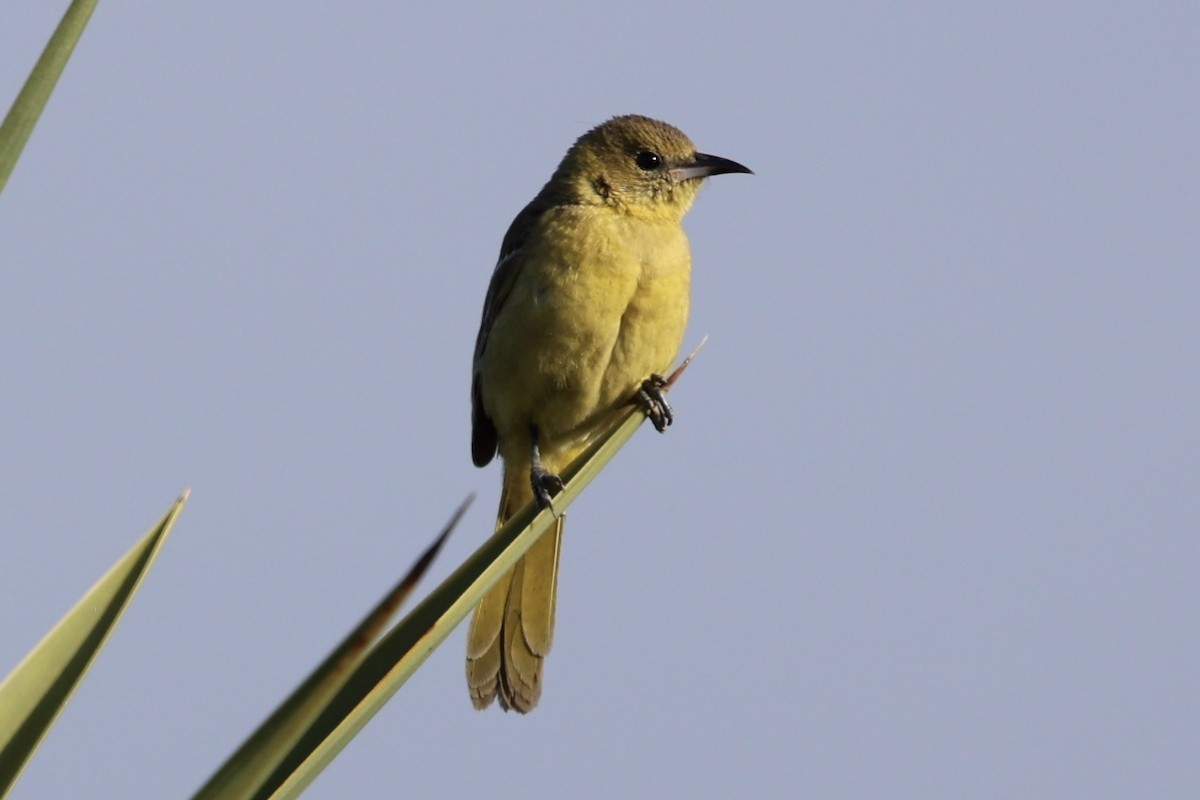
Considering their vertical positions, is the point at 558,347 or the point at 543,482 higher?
the point at 558,347

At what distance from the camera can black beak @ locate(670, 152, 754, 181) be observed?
5.37m

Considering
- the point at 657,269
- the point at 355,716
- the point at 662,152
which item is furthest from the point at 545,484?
the point at 355,716

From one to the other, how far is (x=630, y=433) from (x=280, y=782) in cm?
144

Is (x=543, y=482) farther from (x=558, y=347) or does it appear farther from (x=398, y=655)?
(x=398, y=655)

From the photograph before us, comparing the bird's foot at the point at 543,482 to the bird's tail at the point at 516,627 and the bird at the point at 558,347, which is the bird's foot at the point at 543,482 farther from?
the bird's tail at the point at 516,627

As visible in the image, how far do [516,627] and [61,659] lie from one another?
274 cm

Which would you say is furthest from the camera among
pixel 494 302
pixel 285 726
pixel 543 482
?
pixel 494 302

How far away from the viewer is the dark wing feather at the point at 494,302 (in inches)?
195

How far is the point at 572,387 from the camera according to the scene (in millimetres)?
4605

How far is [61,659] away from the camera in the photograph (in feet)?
7.10

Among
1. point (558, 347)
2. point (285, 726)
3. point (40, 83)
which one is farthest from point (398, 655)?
point (558, 347)

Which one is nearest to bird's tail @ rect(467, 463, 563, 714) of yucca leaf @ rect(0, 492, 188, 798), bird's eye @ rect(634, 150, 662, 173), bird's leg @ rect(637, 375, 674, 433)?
bird's leg @ rect(637, 375, 674, 433)

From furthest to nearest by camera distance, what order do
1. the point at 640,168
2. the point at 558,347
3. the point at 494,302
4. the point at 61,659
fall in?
the point at 640,168 → the point at 494,302 → the point at 558,347 → the point at 61,659

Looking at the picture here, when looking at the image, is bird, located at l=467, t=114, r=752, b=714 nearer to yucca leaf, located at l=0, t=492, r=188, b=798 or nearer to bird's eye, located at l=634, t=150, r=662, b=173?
bird's eye, located at l=634, t=150, r=662, b=173
